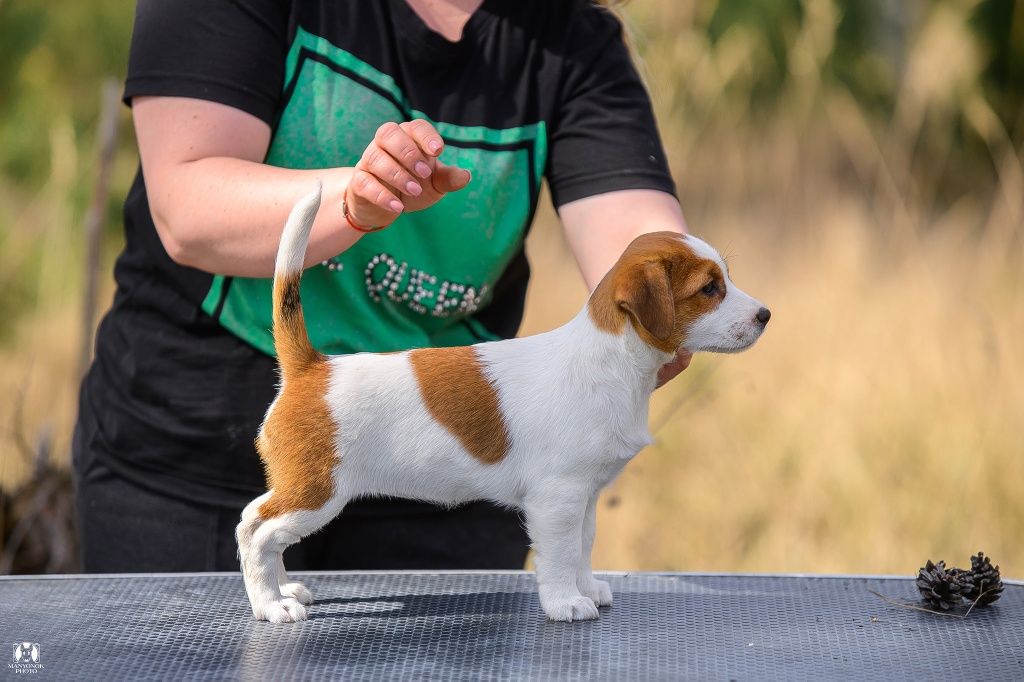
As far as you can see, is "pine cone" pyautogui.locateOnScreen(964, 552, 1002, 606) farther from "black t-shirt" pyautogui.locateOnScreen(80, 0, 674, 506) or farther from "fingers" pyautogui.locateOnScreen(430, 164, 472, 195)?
"fingers" pyautogui.locateOnScreen(430, 164, 472, 195)

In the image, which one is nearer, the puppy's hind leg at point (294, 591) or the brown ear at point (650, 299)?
the brown ear at point (650, 299)

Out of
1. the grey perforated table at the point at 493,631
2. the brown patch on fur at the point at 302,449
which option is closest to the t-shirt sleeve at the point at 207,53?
the brown patch on fur at the point at 302,449

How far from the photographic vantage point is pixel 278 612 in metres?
1.48

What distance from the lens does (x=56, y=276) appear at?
429 cm

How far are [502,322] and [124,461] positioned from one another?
643 millimetres

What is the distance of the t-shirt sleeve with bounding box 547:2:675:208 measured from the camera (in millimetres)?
1827

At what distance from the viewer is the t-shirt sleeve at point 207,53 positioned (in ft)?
5.33

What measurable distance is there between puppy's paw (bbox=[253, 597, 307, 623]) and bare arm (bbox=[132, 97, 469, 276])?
0.44 meters

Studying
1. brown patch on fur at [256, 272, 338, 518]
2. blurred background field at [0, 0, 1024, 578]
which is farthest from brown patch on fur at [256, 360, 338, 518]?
blurred background field at [0, 0, 1024, 578]

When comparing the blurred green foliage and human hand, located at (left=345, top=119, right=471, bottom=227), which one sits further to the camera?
the blurred green foliage

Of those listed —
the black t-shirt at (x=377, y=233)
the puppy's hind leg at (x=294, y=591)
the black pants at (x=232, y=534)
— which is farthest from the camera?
the black pants at (x=232, y=534)

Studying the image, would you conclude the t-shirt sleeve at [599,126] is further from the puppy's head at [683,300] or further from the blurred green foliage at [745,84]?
the blurred green foliage at [745,84]

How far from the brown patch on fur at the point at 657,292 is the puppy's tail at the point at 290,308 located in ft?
1.15

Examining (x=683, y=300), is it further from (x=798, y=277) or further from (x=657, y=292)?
(x=798, y=277)
